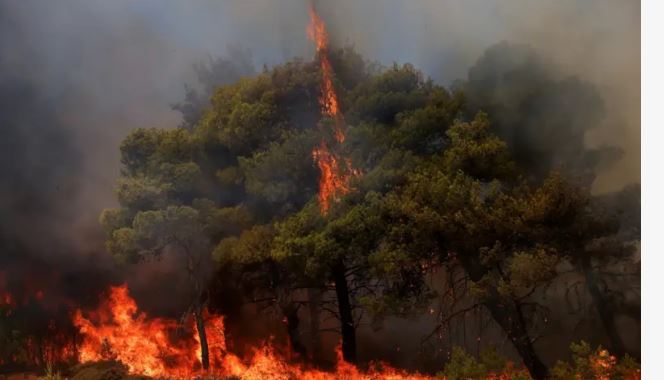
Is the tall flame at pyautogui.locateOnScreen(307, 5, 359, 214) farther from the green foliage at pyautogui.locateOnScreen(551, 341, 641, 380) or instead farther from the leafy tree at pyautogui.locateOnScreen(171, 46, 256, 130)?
the green foliage at pyautogui.locateOnScreen(551, 341, 641, 380)

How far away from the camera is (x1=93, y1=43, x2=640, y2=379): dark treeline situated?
9125mm

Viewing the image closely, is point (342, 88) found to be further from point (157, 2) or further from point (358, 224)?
point (157, 2)

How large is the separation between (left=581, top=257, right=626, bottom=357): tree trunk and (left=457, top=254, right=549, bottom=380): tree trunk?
115cm

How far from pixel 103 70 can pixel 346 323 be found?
319 inches

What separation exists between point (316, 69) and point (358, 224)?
3.40 meters

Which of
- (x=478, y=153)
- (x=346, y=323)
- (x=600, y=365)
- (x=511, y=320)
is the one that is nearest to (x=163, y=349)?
(x=346, y=323)

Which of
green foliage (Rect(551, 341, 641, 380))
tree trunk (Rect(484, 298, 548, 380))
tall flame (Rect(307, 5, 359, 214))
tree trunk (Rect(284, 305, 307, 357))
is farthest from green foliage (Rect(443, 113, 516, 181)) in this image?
tree trunk (Rect(284, 305, 307, 357))

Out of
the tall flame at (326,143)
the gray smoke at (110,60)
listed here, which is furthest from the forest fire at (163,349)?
the tall flame at (326,143)

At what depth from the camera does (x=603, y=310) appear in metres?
9.09

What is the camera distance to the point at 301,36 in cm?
1161

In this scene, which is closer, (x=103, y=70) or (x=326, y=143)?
(x=326, y=143)

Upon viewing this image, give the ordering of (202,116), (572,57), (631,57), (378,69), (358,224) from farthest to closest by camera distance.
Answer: (202,116) → (378,69) → (358,224) → (572,57) → (631,57)

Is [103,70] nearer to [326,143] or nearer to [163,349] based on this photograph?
[326,143]

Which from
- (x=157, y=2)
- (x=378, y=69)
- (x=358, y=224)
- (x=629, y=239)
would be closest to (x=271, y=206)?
(x=358, y=224)
